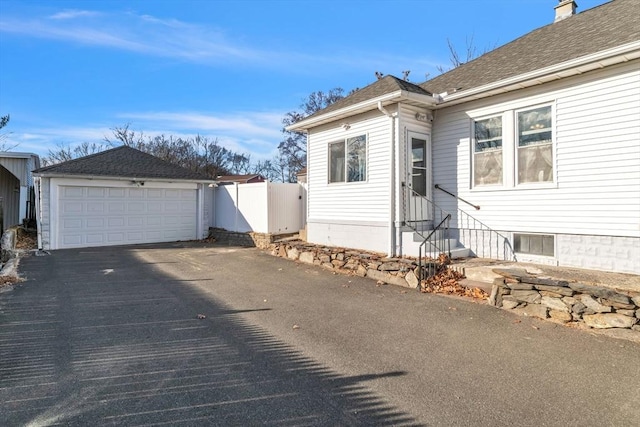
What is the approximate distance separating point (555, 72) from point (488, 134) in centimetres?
169

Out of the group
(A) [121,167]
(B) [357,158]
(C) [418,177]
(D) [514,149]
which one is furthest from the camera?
(A) [121,167]

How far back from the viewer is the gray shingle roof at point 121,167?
13179 millimetres

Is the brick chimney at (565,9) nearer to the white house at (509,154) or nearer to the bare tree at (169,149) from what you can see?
the white house at (509,154)

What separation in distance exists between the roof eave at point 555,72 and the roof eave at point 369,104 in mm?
565

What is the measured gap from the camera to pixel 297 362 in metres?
3.78

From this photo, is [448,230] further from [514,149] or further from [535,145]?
[535,145]

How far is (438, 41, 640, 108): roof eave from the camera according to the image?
5791mm

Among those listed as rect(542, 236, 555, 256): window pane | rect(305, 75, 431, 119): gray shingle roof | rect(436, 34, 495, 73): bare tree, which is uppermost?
rect(436, 34, 495, 73): bare tree

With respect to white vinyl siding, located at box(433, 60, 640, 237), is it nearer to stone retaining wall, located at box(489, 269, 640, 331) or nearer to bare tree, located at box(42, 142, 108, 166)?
stone retaining wall, located at box(489, 269, 640, 331)

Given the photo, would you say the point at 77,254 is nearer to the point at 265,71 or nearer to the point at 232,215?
the point at 232,215

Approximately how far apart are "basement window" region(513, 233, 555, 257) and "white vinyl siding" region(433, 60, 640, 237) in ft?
0.52

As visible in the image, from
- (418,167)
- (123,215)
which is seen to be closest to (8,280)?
(123,215)

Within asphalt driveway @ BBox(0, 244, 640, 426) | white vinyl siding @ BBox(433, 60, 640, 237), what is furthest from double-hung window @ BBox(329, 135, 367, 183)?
asphalt driveway @ BBox(0, 244, 640, 426)

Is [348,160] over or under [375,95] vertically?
under
